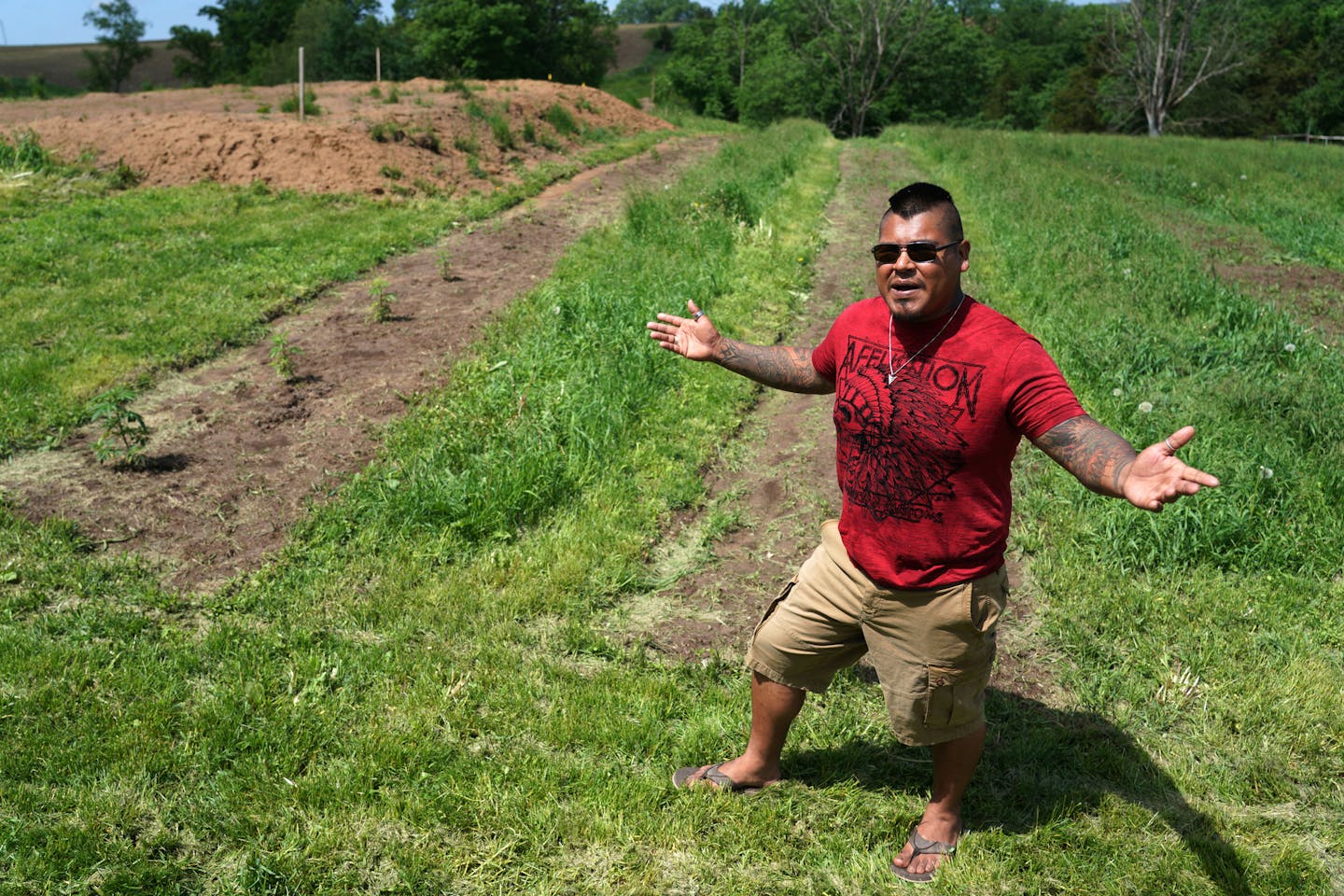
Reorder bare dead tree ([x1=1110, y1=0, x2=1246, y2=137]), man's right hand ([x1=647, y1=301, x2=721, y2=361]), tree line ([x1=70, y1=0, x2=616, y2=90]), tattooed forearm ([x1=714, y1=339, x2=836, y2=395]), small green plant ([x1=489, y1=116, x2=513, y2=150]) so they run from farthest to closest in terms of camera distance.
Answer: bare dead tree ([x1=1110, y1=0, x2=1246, y2=137]), tree line ([x1=70, y1=0, x2=616, y2=90]), small green plant ([x1=489, y1=116, x2=513, y2=150]), man's right hand ([x1=647, y1=301, x2=721, y2=361]), tattooed forearm ([x1=714, y1=339, x2=836, y2=395])

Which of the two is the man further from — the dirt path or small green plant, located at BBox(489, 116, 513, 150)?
small green plant, located at BBox(489, 116, 513, 150)

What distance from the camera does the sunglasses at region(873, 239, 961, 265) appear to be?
2.60m

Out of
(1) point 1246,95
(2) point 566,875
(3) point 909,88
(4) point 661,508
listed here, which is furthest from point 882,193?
(1) point 1246,95

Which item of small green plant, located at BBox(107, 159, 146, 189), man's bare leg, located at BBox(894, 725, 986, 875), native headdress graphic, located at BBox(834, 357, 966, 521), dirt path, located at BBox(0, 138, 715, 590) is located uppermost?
small green plant, located at BBox(107, 159, 146, 189)

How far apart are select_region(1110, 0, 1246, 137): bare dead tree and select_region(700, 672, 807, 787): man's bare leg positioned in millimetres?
52551

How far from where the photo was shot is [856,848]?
10.3ft

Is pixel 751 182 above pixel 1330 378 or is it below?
above

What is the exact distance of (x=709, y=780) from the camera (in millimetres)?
3314

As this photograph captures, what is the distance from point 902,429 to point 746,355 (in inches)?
31.4

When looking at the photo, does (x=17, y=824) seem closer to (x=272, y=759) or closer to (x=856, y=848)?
(x=272, y=759)

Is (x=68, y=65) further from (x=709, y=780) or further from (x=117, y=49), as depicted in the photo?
(x=709, y=780)

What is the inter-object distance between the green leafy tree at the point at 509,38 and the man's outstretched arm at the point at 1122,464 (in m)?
44.0

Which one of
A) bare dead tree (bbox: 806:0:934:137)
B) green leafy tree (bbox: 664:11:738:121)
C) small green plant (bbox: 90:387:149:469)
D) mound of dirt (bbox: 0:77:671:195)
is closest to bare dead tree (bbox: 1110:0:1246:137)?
bare dead tree (bbox: 806:0:934:137)

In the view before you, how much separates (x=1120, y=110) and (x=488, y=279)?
55.2m
